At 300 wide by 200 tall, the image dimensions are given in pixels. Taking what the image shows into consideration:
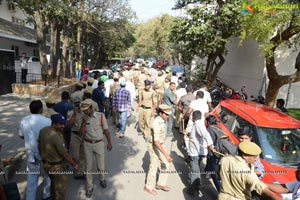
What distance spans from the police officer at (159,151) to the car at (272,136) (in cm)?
164

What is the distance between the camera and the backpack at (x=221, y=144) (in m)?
4.74

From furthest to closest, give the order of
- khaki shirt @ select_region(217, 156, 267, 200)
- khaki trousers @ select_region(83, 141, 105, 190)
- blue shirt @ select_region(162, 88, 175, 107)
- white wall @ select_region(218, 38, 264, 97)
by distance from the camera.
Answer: white wall @ select_region(218, 38, 264, 97), blue shirt @ select_region(162, 88, 175, 107), khaki trousers @ select_region(83, 141, 105, 190), khaki shirt @ select_region(217, 156, 267, 200)

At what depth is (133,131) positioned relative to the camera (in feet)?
30.9

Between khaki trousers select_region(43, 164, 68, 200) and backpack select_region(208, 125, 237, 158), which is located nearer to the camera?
khaki trousers select_region(43, 164, 68, 200)

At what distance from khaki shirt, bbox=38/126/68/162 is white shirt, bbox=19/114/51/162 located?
1.09 ft

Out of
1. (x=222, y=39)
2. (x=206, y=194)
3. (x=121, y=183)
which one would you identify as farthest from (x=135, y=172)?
(x=222, y=39)

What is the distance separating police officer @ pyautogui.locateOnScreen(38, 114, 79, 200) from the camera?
3.90 metres

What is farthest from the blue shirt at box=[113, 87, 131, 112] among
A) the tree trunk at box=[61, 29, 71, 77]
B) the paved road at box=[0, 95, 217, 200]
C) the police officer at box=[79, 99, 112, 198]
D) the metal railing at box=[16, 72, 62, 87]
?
the tree trunk at box=[61, 29, 71, 77]

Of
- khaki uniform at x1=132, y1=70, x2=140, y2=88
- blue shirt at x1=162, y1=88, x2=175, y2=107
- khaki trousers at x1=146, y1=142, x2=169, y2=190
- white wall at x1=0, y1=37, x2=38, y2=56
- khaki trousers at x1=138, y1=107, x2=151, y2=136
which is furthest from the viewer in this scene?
white wall at x1=0, y1=37, x2=38, y2=56


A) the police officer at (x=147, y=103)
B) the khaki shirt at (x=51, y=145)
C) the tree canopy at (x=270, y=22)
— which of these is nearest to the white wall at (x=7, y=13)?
the police officer at (x=147, y=103)

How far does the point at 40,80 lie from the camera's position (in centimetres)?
1450

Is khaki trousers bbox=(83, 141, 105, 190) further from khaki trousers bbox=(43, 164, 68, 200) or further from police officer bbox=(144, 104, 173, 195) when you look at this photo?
police officer bbox=(144, 104, 173, 195)

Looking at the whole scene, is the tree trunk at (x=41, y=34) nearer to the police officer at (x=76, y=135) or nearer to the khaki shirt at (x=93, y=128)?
the police officer at (x=76, y=135)

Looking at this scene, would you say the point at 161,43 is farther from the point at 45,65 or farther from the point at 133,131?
the point at 133,131
